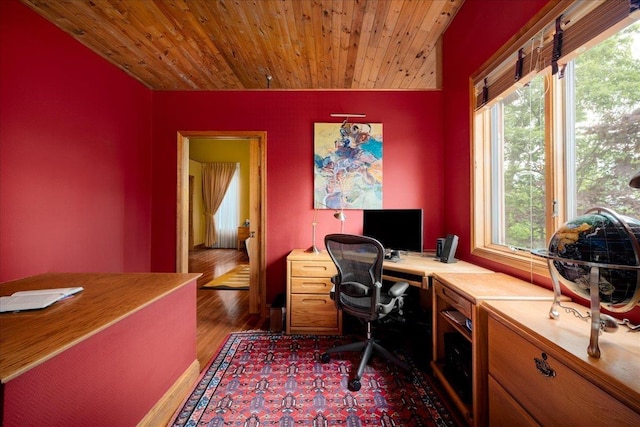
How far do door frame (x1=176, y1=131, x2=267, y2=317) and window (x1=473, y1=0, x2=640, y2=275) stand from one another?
7.29 ft

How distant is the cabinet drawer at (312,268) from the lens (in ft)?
7.82

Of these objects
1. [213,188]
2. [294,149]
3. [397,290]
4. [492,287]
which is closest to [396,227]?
[397,290]

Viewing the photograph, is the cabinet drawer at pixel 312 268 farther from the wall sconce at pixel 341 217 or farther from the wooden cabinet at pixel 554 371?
the wooden cabinet at pixel 554 371

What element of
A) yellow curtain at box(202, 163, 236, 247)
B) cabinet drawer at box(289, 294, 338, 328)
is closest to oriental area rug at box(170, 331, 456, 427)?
cabinet drawer at box(289, 294, 338, 328)

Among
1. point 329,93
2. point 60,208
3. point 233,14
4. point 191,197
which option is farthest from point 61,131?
Result: point 191,197

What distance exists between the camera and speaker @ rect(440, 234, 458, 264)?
2117mm

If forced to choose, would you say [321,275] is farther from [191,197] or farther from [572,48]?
[191,197]

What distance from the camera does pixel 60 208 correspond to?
2.01 meters

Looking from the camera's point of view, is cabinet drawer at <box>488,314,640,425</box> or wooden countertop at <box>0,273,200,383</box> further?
wooden countertop at <box>0,273,200,383</box>

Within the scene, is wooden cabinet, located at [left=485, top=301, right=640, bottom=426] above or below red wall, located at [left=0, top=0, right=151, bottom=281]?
below

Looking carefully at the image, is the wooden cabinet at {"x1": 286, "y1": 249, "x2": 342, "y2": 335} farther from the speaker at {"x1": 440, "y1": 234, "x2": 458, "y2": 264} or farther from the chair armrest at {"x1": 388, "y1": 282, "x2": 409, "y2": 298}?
the speaker at {"x1": 440, "y1": 234, "x2": 458, "y2": 264}

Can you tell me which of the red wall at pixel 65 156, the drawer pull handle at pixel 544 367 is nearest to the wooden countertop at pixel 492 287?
the drawer pull handle at pixel 544 367

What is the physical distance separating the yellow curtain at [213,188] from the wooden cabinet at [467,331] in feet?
21.7

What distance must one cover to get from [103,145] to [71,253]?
1071 millimetres
